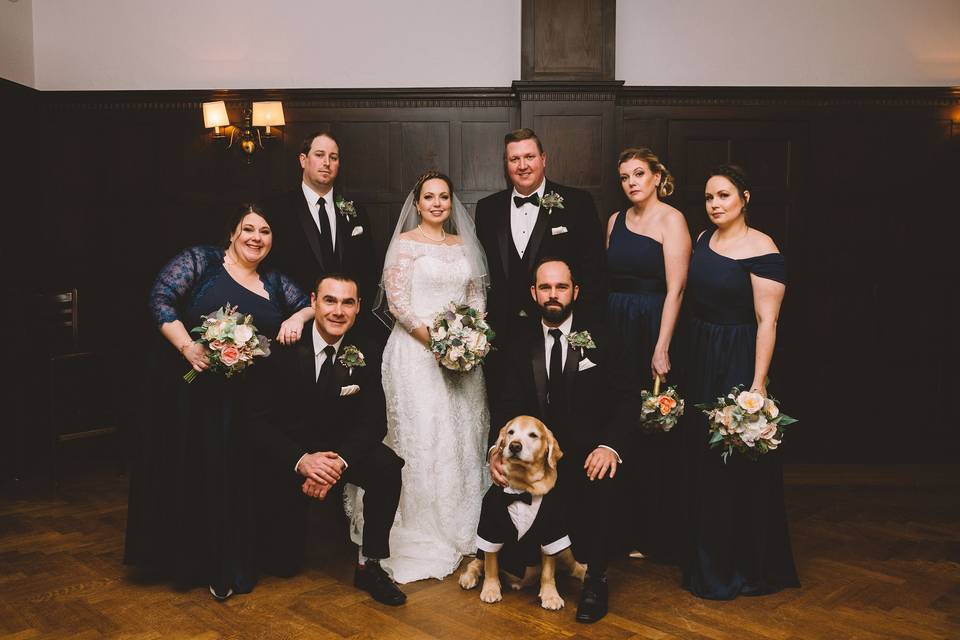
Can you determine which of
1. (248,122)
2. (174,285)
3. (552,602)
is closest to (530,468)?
(552,602)

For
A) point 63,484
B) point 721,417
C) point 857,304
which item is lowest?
point 63,484

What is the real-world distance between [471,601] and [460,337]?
46.7 inches

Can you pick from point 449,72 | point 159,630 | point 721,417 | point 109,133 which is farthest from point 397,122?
point 159,630

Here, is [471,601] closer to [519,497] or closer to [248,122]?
[519,497]

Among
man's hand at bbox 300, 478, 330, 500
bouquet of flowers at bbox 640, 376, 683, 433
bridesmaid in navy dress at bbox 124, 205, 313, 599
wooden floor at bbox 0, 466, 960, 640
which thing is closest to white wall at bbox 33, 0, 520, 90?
bridesmaid in navy dress at bbox 124, 205, 313, 599

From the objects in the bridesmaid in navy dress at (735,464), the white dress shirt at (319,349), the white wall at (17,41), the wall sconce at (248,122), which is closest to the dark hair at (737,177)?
the bridesmaid in navy dress at (735,464)

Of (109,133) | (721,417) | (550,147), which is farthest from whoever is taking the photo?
(109,133)

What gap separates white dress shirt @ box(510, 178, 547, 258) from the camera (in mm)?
4035

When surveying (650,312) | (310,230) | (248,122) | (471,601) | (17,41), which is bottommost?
(471,601)

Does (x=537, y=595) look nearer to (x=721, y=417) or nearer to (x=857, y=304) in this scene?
(x=721, y=417)

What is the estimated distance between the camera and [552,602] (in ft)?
10.4

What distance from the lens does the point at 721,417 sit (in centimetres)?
321

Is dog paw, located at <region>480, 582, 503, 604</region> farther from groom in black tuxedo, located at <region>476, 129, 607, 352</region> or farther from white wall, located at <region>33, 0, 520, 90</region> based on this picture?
white wall, located at <region>33, 0, 520, 90</region>

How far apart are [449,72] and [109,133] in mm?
2710
